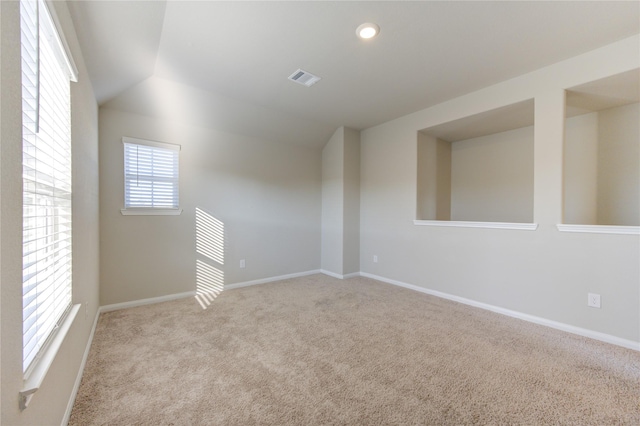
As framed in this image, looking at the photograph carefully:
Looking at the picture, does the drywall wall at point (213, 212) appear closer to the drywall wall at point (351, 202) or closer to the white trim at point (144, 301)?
the white trim at point (144, 301)

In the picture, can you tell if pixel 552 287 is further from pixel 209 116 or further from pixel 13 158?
pixel 209 116

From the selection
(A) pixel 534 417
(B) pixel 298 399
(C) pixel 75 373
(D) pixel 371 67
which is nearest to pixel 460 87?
(D) pixel 371 67

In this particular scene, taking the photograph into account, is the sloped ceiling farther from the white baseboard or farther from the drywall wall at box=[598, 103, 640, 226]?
the white baseboard

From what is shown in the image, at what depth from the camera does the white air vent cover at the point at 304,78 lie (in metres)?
2.90

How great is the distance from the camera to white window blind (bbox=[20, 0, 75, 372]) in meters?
1.06

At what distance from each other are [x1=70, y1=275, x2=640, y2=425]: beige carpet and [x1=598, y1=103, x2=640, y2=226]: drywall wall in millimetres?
1761

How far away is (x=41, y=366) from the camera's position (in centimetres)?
110

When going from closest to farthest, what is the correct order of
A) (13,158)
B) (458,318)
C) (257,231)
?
(13,158) → (458,318) → (257,231)

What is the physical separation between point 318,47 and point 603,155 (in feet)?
12.1

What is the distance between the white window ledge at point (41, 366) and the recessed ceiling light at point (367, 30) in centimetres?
282

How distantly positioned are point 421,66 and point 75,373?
3.79m

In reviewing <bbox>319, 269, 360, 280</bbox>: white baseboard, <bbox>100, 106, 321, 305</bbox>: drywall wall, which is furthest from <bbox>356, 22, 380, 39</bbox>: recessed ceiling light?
<bbox>319, 269, 360, 280</bbox>: white baseboard

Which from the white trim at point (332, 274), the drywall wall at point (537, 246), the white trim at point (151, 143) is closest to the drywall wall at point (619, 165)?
the drywall wall at point (537, 246)

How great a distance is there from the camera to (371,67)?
278 cm
